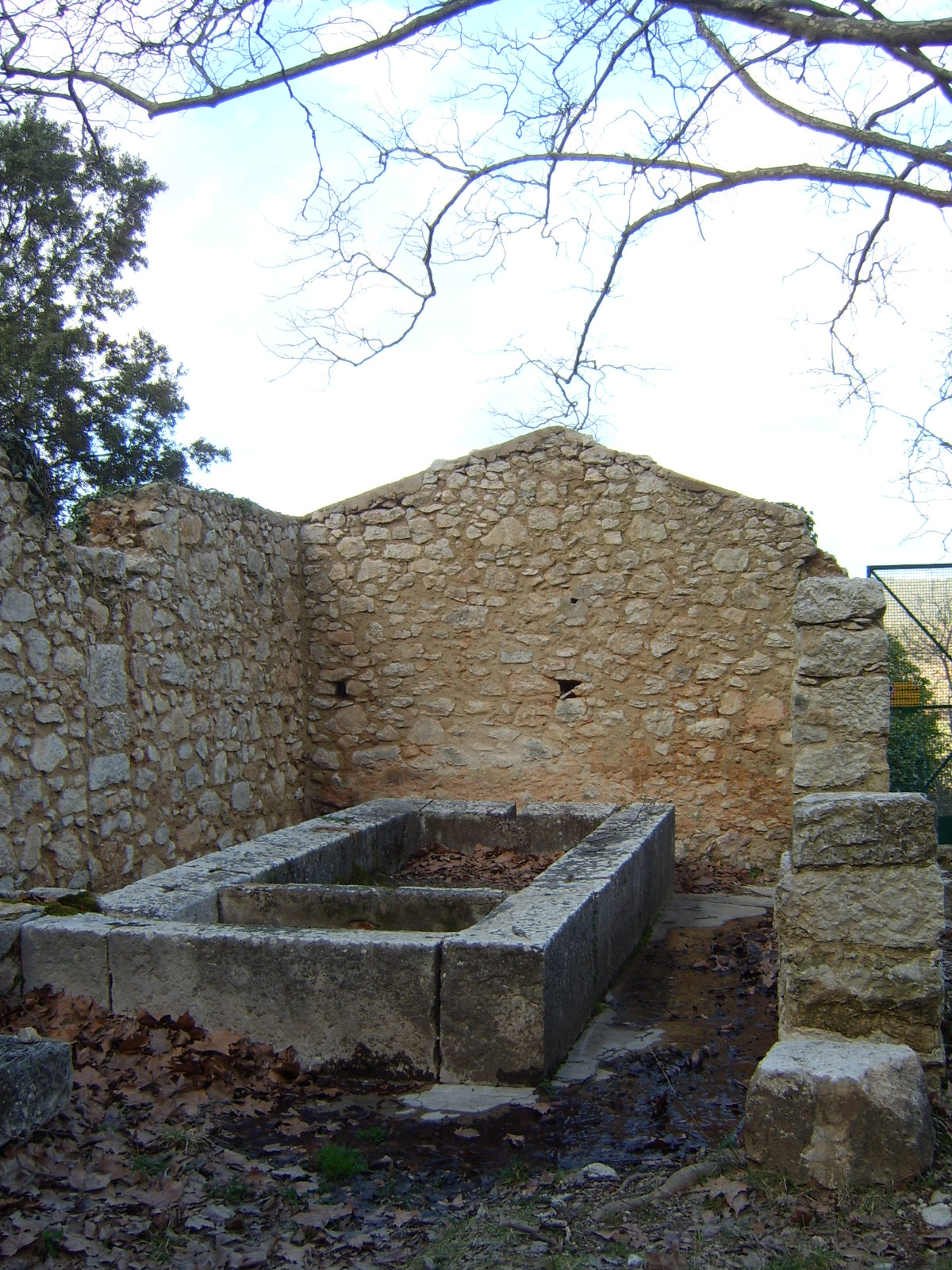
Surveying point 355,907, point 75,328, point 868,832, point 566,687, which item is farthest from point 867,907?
point 75,328

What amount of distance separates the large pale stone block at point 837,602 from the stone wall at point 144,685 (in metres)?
3.85

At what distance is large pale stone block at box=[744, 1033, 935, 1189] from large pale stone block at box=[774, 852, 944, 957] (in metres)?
0.44

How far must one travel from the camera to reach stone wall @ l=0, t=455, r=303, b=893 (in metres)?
5.69

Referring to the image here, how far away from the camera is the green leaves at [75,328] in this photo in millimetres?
14578

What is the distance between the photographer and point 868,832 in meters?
3.33

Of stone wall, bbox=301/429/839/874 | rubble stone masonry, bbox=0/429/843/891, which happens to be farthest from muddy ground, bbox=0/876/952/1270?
stone wall, bbox=301/429/839/874

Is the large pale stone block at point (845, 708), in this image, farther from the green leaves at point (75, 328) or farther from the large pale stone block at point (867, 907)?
the green leaves at point (75, 328)

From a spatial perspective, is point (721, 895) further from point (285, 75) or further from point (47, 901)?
point (285, 75)

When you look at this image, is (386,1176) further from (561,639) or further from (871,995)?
(561,639)

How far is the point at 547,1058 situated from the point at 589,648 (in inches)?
204

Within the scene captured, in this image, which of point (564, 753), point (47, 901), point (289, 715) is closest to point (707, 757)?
point (564, 753)

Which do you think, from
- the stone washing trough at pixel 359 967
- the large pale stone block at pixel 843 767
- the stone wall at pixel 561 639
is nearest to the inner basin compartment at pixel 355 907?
the stone washing trough at pixel 359 967

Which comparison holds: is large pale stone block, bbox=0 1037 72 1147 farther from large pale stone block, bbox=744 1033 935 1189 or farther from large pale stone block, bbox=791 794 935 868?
large pale stone block, bbox=791 794 935 868

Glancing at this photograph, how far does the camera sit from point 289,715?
8.98 m
